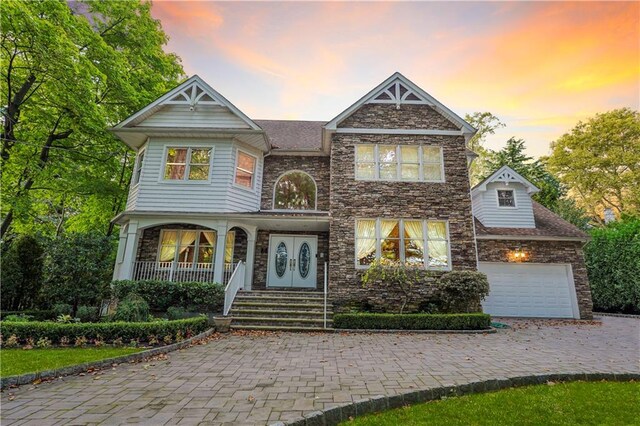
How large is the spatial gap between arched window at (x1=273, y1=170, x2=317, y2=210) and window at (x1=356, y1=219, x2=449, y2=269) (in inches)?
117

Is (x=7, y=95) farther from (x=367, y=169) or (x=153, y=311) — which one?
(x=367, y=169)

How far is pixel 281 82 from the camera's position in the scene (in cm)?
1598

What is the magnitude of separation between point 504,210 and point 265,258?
11672mm

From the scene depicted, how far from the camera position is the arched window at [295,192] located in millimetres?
12875

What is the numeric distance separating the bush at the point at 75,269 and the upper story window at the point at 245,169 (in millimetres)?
5274

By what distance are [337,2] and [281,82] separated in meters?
5.42

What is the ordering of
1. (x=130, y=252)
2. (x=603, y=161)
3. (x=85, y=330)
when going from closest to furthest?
(x=85, y=330)
(x=130, y=252)
(x=603, y=161)

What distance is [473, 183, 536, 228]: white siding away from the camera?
43.6 ft

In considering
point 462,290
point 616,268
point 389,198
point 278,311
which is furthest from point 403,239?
point 616,268

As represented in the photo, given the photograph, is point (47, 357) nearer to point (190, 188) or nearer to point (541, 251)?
point (190, 188)

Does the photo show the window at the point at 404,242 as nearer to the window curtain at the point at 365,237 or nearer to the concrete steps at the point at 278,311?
the window curtain at the point at 365,237

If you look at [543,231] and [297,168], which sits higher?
[297,168]

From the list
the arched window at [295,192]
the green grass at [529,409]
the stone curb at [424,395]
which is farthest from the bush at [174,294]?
the green grass at [529,409]

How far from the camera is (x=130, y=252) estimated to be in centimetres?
1056
